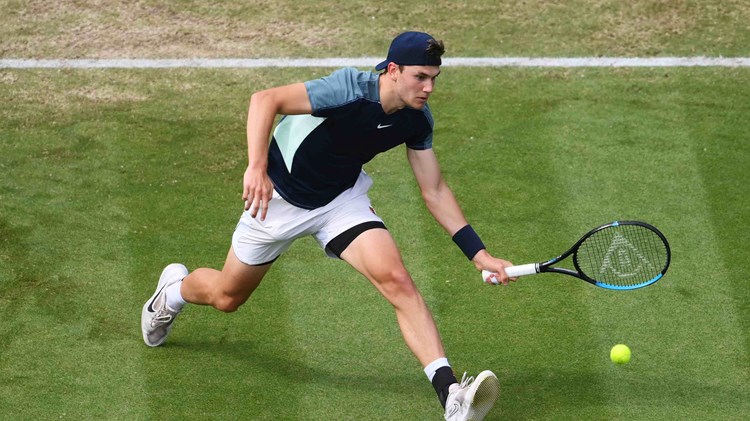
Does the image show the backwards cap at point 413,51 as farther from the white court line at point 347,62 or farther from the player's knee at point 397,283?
the white court line at point 347,62

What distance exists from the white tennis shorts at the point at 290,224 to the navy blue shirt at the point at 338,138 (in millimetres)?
47

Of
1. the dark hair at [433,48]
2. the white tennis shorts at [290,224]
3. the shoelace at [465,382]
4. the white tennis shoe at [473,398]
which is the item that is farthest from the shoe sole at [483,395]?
the dark hair at [433,48]

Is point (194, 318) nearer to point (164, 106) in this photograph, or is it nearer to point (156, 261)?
point (156, 261)

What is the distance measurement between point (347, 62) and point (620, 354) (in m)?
4.64

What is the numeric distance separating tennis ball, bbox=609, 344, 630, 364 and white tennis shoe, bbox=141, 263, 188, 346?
2.69 meters

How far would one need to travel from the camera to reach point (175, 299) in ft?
26.9

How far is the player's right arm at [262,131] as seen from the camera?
7.01m

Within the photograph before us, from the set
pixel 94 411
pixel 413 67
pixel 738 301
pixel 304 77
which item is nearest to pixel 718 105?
pixel 738 301

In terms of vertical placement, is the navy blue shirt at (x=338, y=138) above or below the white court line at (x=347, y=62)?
above

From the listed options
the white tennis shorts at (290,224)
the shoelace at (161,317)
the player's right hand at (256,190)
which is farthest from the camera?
the shoelace at (161,317)

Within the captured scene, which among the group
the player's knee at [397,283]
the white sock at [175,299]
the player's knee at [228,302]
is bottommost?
the white sock at [175,299]

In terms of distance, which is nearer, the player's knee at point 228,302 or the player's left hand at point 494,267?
the player's left hand at point 494,267

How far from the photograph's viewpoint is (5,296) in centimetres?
871

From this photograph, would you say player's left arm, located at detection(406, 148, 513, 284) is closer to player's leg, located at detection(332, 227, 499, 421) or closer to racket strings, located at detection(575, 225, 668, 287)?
player's leg, located at detection(332, 227, 499, 421)
